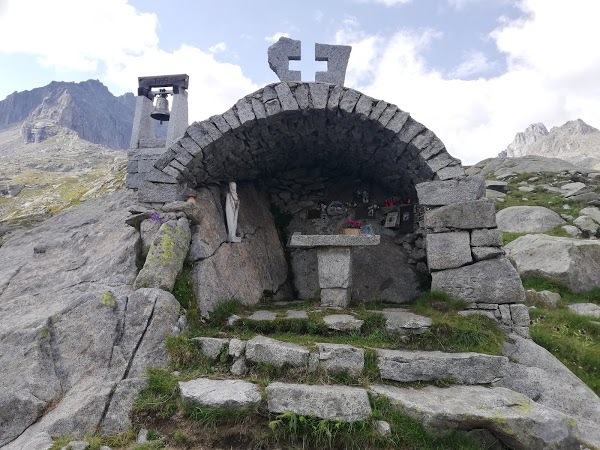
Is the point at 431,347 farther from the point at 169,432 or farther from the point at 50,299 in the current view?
the point at 50,299

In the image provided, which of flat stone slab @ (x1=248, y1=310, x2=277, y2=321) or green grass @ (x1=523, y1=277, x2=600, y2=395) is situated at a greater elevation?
flat stone slab @ (x1=248, y1=310, x2=277, y2=321)

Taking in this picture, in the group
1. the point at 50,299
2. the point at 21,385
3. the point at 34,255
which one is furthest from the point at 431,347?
the point at 34,255

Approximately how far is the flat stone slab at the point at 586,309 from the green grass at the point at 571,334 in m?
0.15

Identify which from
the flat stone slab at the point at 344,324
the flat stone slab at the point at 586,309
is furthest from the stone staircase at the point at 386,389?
the flat stone slab at the point at 586,309

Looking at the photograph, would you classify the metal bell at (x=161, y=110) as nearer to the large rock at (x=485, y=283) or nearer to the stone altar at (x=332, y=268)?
the stone altar at (x=332, y=268)

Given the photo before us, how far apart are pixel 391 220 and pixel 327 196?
1826 millimetres

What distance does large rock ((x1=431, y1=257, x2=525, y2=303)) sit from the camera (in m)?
6.32

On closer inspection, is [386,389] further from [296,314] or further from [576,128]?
[576,128]

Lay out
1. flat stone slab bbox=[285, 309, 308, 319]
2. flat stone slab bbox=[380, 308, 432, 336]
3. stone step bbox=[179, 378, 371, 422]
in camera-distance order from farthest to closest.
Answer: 1. flat stone slab bbox=[285, 309, 308, 319]
2. flat stone slab bbox=[380, 308, 432, 336]
3. stone step bbox=[179, 378, 371, 422]

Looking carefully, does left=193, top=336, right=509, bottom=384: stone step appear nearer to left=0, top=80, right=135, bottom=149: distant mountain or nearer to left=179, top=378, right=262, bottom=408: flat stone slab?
left=179, top=378, right=262, bottom=408: flat stone slab

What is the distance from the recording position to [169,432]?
427 cm

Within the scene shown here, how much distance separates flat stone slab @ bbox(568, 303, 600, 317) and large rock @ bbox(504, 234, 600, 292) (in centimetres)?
68

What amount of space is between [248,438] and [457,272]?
4.30m

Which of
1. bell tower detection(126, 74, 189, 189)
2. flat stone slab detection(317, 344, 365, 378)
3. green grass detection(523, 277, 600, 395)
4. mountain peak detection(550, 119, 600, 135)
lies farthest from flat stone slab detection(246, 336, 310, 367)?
mountain peak detection(550, 119, 600, 135)
